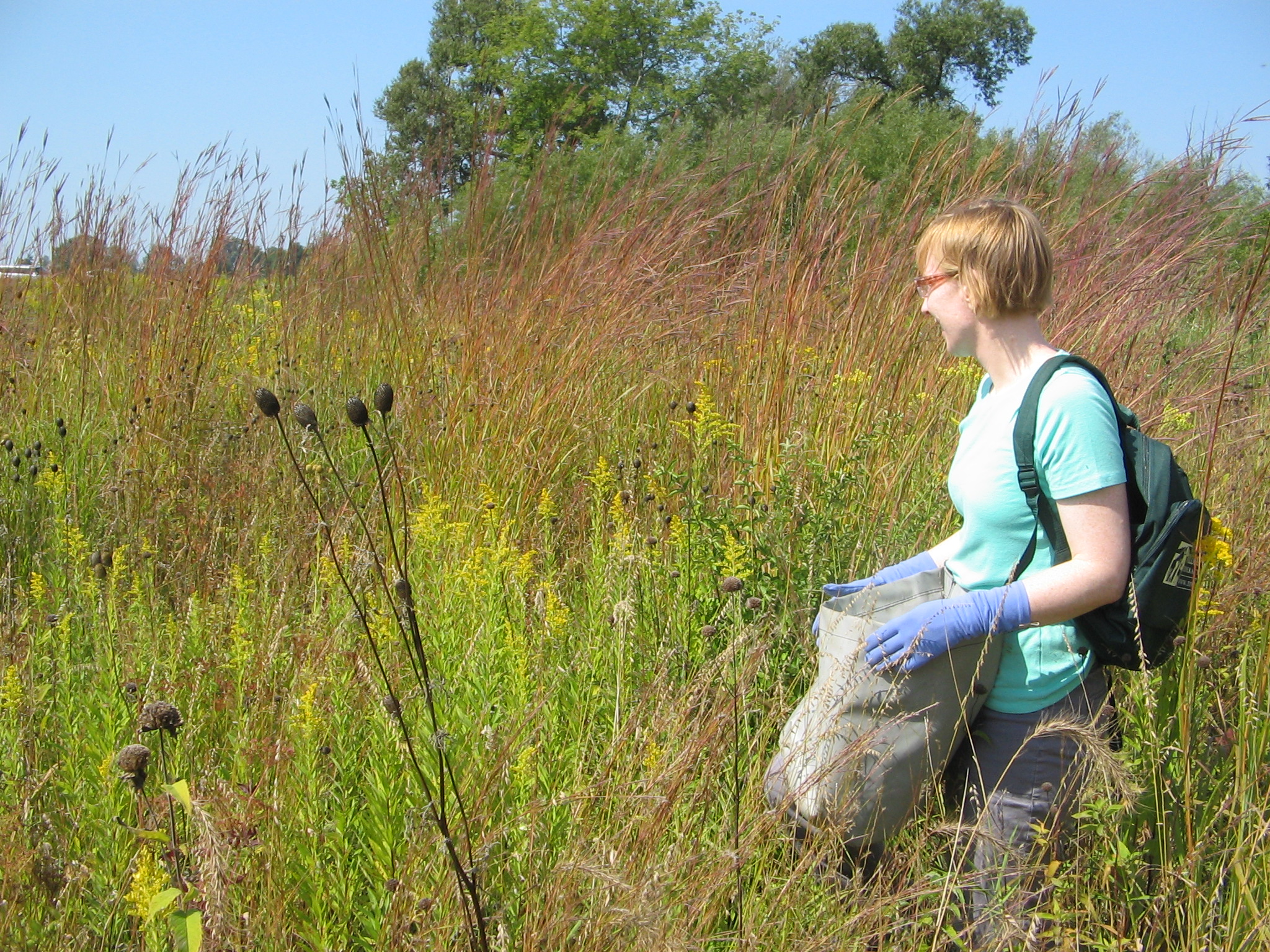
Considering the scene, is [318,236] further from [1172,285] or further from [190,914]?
[190,914]

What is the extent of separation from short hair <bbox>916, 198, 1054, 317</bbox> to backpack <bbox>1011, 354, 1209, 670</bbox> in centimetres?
19

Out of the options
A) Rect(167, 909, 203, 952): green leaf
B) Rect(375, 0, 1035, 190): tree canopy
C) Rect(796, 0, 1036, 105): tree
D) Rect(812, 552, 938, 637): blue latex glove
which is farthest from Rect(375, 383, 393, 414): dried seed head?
Rect(796, 0, 1036, 105): tree

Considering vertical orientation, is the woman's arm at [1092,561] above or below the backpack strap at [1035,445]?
below

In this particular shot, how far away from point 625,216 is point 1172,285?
7.74 ft

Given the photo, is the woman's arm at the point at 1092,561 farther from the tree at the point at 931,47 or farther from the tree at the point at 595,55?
the tree at the point at 931,47

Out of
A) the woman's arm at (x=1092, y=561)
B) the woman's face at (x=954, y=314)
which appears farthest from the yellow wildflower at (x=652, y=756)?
the woman's face at (x=954, y=314)

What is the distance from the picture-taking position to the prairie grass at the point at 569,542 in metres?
1.57

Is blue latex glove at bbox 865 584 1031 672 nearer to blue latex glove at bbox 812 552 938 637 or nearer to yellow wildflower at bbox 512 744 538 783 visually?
blue latex glove at bbox 812 552 938 637

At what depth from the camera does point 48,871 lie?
1.54 metres

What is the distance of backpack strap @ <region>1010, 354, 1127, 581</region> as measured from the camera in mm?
1646

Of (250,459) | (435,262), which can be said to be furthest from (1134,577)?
(435,262)

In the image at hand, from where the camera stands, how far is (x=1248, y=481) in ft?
10.2

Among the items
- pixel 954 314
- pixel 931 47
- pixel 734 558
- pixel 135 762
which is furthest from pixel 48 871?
pixel 931 47

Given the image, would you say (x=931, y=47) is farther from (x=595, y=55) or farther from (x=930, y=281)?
(x=930, y=281)
